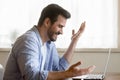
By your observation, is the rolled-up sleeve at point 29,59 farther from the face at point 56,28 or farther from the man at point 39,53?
the face at point 56,28

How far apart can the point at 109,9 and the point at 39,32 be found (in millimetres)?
→ 1248

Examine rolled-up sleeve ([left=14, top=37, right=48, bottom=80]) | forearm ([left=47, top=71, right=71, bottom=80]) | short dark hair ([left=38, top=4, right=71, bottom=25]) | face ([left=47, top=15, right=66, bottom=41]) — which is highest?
short dark hair ([left=38, top=4, right=71, bottom=25])

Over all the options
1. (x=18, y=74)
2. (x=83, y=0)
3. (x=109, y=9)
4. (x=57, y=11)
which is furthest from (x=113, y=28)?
(x=18, y=74)

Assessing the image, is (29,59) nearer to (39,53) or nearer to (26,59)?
(26,59)

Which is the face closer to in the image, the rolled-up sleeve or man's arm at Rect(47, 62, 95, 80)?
the rolled-up sleeve

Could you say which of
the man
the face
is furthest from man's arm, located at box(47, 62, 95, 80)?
the face

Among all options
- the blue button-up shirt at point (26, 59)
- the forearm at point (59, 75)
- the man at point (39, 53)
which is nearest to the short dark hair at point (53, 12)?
the man at point (39, 53)

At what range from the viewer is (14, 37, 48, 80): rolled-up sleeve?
1.45 m

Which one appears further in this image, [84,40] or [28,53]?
[84,40]

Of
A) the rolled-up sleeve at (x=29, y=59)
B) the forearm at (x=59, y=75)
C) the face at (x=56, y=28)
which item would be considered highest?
the face at (x=56, y=28)

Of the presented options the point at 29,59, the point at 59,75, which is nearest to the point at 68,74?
the point at 59,75

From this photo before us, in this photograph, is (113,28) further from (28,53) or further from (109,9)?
(28,53)

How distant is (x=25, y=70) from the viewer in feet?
4.80

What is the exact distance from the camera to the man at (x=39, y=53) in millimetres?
1448
